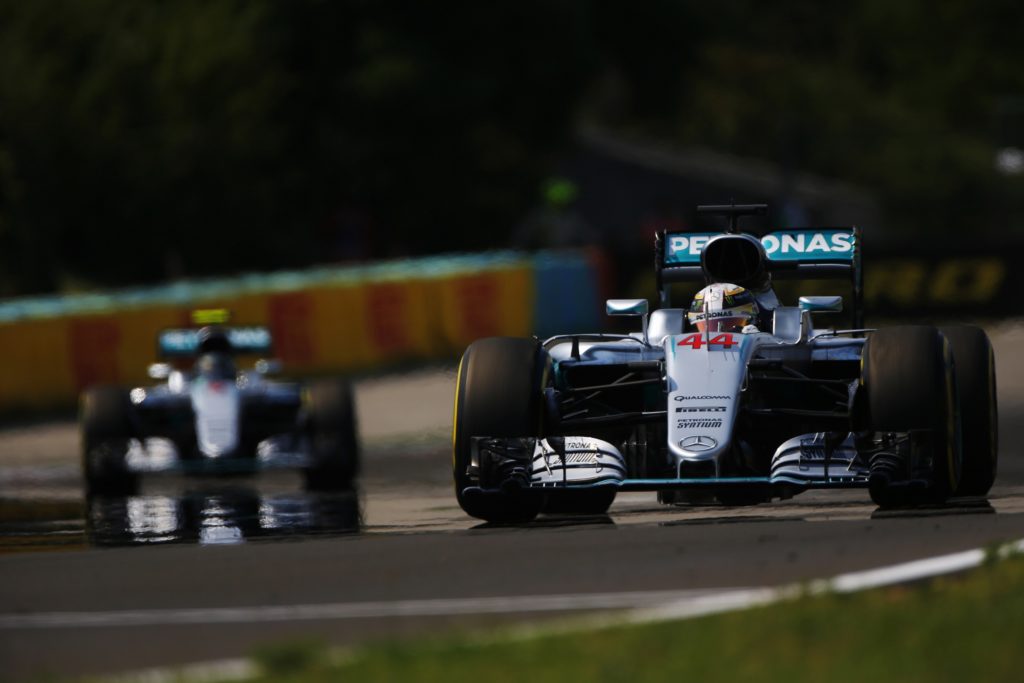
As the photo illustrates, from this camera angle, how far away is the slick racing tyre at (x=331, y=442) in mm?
16562

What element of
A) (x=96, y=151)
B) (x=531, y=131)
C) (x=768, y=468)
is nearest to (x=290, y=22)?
(x=531, y=131)

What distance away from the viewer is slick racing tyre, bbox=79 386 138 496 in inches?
644

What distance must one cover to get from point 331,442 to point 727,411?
633 centimetres

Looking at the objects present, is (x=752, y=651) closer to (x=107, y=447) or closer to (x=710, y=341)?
(x=710, y=341)

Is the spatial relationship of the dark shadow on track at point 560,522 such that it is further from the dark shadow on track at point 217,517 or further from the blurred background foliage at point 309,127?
the blurred background foliage at point 309,127

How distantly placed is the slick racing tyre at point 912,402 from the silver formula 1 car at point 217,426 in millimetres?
6610

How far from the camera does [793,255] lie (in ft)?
42.0

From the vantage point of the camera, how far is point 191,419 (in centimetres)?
1706

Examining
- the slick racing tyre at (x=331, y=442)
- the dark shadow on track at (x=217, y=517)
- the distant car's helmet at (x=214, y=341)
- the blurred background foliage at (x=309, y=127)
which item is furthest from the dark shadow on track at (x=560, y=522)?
the blurred background foliage at (x=309, y=127)

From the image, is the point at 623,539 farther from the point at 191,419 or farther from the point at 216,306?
the point at 216,306

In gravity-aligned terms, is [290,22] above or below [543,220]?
above

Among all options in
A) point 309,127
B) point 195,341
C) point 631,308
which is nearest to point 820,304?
point 631,308

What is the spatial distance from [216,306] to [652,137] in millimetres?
62624

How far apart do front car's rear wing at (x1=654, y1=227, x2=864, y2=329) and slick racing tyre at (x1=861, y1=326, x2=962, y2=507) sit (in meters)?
1.94
